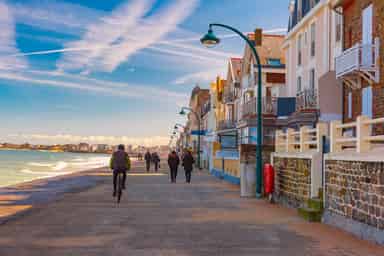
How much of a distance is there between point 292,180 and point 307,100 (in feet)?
43.6

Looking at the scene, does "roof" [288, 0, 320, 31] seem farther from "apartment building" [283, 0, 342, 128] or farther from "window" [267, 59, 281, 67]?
"window" [267, 59, 281, 67]

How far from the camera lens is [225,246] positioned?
25.6 ft

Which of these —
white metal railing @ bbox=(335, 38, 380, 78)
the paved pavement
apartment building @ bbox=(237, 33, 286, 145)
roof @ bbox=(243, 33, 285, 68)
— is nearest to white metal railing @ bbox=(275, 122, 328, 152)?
the paved pavement

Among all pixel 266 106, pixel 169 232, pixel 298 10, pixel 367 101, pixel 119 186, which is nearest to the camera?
pixel 169 232

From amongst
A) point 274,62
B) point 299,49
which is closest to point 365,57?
point 299,49

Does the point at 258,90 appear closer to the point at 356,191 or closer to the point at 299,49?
the point at 356,191

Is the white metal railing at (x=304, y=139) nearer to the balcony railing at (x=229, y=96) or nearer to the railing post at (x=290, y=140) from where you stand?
the railing post at (x=290, y=140)

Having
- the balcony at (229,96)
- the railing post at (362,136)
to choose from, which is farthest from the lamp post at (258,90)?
the balcony at (229,96)

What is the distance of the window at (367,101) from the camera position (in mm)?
17828

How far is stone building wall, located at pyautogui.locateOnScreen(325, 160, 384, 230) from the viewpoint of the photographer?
313 inches

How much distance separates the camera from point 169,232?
29.8 feet

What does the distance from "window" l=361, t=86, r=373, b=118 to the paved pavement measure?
652 cm

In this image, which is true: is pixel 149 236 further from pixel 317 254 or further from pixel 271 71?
pixel 271 71

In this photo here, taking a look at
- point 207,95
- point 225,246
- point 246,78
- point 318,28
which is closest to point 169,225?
point 225,246
